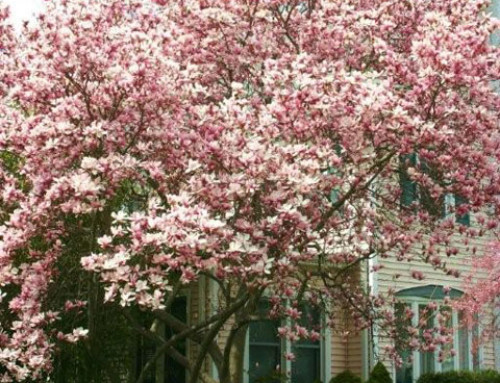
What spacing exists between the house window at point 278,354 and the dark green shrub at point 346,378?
0.39 metres

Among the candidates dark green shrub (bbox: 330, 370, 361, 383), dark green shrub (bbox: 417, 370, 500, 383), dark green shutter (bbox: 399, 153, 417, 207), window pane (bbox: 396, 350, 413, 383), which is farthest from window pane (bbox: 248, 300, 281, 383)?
Answer: dark green shutter (bbox: 399, 153, 417, 207)

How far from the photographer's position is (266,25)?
11.6 meters

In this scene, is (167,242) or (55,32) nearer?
(167,242)

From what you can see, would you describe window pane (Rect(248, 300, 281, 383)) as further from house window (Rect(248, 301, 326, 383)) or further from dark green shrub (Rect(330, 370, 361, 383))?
dark green shrub (Rect(330, 370, 361, 383))

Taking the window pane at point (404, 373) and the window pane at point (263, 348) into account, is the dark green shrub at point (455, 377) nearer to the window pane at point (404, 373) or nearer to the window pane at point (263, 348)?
the window pane at point (404, 373)

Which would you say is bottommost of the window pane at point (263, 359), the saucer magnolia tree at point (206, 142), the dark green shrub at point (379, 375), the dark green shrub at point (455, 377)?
the dark green shrub at point (455, 377)

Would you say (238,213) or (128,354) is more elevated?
(238,213)

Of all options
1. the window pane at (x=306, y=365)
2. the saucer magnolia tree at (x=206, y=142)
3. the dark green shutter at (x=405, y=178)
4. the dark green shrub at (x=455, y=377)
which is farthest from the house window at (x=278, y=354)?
the saucer magnolia tree at (x=206, y=142)

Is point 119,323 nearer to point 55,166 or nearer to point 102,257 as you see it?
point 55,166

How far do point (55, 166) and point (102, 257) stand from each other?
1.55 meters

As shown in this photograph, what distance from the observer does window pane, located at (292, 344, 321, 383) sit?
17.2m

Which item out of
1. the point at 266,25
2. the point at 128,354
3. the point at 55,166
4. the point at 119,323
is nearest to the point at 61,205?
the point at 55,166

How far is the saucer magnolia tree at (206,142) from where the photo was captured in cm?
822

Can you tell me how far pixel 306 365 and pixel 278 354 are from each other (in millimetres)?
816
